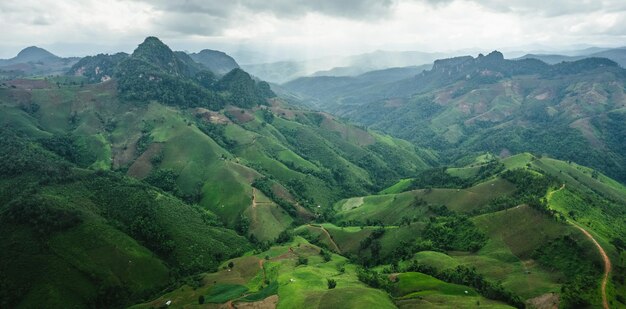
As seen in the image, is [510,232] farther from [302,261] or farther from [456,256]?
[302,261]

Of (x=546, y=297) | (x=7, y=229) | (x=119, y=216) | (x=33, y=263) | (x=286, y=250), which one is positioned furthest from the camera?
(x=119, y=216)

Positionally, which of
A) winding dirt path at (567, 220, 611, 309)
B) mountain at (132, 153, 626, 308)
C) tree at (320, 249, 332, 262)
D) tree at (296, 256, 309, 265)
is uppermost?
winding dirt path at (567, 220, 611, 309)

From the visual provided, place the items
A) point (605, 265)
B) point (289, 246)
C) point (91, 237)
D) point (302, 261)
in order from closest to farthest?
point (605, 265)
point (302, 261)
point (91, 237)
point (289, 246)

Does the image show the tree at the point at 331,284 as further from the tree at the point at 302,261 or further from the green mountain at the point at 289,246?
the tree at the point at 302,261

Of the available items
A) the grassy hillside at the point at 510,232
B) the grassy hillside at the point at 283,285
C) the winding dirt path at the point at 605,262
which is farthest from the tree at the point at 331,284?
the winding dirt path at the point at 605,262

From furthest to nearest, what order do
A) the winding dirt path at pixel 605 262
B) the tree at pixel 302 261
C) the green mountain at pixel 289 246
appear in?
the tree at pixel 302 261 < the green mountain at pixel 289 246 < the winding dirt path at pixel 605 262

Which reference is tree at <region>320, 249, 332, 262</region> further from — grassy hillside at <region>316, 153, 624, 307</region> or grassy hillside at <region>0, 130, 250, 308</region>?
grassy hillside at <region>0, 130, 250, 308</region>

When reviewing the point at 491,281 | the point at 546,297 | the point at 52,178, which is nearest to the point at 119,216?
the point at 52,178

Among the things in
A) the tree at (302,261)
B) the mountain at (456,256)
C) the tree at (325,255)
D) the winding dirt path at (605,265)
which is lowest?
the tree at (325,255)

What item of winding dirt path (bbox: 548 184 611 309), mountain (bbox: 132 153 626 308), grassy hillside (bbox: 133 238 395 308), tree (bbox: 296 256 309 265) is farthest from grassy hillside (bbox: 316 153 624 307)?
tree (bbox: 296 256 309 265)

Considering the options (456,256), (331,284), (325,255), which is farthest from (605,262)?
(325,255)

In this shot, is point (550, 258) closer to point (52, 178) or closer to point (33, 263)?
point (33, 263)
